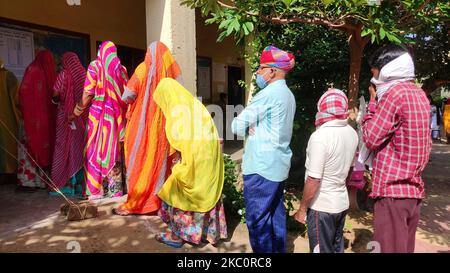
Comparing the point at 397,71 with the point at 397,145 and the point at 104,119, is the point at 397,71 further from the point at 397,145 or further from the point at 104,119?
the point at 104,119

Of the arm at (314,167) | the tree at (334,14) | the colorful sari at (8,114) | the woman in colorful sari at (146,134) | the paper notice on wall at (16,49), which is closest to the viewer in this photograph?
the arm at (314,167)

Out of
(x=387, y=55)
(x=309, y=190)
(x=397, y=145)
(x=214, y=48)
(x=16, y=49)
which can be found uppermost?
(x=214, y=48)

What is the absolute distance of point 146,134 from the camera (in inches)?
142

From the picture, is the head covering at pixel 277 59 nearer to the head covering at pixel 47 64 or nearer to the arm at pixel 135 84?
the arm at pixel 135 84

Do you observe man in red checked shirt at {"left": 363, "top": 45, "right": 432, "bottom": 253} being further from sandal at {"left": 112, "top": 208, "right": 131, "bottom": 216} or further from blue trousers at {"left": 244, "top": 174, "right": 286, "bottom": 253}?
sandal at {"left": 112, "top": 208, "right": 131, "bottom": 216}

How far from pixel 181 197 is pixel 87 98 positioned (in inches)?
64.7

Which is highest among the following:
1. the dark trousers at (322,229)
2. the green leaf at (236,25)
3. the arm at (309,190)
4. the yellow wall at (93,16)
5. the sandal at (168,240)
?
the yellow wall at (93,16)

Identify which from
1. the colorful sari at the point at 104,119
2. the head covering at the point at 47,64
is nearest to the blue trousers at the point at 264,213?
the colorful sari at the point at 104,119

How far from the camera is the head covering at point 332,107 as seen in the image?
7.66ft

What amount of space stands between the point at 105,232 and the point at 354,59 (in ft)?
9.61

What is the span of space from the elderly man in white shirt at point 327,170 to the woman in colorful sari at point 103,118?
7.82 feet

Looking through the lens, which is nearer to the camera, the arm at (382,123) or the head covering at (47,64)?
the arm at (382,123)

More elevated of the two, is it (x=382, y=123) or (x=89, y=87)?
(x=89, y=87)

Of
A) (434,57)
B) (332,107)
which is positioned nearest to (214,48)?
(434,57)
